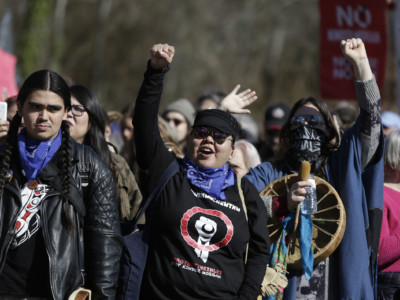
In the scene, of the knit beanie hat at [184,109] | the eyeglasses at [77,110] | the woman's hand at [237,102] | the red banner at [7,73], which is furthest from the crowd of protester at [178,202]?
the red banner at [7,73]

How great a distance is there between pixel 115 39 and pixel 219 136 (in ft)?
87.7

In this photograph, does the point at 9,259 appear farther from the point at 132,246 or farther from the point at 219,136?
the point at 219,136

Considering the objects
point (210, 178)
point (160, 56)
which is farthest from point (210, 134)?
point (160, 56)

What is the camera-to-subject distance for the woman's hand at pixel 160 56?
12.8 ft

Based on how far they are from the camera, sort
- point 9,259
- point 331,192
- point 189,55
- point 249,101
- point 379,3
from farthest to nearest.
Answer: point 189,55, point 379,3, point 249,101, point 331,192, point 9,259

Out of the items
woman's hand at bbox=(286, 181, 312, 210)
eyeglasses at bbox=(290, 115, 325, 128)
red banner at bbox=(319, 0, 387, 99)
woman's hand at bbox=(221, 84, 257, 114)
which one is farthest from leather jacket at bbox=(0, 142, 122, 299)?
red banner at bbox=(319, 0, 387, 99)

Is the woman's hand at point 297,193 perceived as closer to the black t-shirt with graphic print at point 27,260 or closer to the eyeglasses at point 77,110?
the black t-shirt with graphic print at point 27,260

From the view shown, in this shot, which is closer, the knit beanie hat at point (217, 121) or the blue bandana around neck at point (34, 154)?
the blue bandana around neck at point (34, 154)

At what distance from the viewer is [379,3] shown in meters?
8.88

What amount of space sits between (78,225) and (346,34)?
601 centimetres

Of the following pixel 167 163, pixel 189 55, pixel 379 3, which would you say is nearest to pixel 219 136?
pixel 167 163

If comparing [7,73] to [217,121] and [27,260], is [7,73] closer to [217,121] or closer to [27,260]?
[217,121]

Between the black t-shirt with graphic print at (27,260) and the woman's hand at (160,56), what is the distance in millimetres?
959

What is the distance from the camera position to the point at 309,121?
15.7 feet
